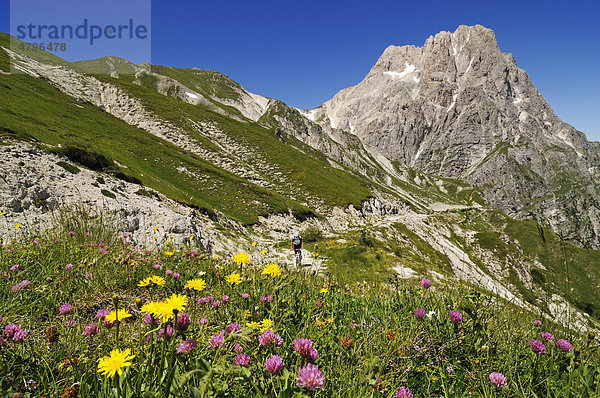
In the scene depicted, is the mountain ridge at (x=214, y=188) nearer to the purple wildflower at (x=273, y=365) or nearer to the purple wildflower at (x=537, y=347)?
the purple wildflower at (x=537, y=347)

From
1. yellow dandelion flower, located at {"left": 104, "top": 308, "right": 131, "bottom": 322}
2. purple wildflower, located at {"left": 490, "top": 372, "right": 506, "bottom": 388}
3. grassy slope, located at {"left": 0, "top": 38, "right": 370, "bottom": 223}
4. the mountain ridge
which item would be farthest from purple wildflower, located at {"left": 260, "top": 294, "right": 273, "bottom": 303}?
grassy slope, located at {"left": 0, "top": 38, "right": 370, "bottom": 223}

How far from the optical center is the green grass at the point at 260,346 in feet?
6.06

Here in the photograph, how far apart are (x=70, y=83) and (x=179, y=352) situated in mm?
100727

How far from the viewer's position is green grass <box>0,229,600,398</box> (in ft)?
6.06

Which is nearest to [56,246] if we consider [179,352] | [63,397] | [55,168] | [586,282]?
[63,397]

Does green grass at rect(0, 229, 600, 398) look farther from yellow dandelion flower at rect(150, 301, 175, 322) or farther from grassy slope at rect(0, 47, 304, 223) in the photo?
grassy slope at rect(0, 47, 304, 223)

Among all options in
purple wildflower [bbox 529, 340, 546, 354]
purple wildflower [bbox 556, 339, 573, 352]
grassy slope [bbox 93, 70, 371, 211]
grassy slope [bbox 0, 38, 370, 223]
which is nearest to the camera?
purple wildflower [bbox 556, 339, 573, 352]

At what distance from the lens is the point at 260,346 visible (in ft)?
7.50

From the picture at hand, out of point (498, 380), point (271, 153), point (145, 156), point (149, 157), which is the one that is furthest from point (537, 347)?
point (271, 153)

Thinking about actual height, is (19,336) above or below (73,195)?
below

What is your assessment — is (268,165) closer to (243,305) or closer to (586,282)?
(243,305)

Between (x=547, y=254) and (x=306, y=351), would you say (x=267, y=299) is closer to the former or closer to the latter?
(x=306, y=351)

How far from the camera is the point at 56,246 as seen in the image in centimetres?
538

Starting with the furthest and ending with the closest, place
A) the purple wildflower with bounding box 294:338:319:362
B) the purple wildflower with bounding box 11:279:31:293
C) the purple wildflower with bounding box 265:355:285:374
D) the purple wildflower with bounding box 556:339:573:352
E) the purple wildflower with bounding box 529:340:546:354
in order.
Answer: the purple wildflower with bounding box 11:279:31:293 < the purple wildflower with bounding box 529:340:546:354 < the purple wildflower with bounding box 556:339:573:352 < the purple wildflower with bounding box 294:338:319:362 < the purple wildflower with bounding box 265:355:285:374
